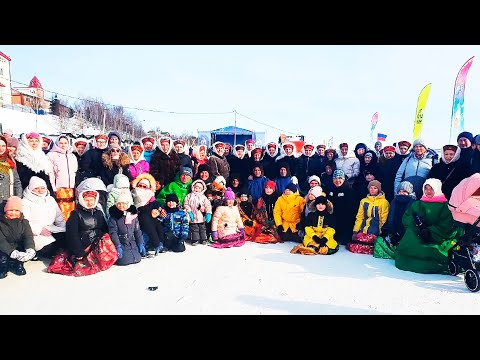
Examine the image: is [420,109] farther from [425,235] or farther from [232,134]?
[425,235]

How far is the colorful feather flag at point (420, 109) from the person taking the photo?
13.7m

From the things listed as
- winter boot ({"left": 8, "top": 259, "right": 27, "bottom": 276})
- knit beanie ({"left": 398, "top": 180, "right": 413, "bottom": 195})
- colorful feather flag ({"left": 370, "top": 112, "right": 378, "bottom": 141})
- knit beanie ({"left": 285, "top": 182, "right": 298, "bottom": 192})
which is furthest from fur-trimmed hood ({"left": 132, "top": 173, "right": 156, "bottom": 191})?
colorful feather flag ({"left": 370, "top": 112, "right": 378, "bottom": 141})

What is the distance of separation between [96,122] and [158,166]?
1737 inches

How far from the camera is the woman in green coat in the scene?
3848 mm

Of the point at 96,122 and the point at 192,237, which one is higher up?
the point at 96,122

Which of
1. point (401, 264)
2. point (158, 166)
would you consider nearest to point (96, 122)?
point (158, 166)

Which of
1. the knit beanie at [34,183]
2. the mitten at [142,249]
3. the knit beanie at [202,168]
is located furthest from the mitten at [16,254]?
the knit beanie at [202,168]

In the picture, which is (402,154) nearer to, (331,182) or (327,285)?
(331,182)

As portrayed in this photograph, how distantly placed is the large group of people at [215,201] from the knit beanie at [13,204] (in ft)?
0.05

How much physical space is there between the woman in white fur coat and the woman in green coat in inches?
171

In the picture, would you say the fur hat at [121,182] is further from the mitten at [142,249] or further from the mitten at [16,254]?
the mitten at [16,254]

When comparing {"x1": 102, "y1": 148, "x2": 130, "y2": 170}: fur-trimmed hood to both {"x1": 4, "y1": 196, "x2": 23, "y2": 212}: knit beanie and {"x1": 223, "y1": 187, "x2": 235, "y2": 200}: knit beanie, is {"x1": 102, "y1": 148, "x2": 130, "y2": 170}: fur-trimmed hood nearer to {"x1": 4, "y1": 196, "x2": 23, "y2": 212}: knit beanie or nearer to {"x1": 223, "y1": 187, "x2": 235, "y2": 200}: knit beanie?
{"x1": 4, "y1": 196, "x2": 23, "y2": 212}: knit beanie

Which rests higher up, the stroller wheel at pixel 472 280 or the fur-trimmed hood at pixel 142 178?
the fur-trimmed hood at pixel 142 178

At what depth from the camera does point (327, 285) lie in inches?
136
